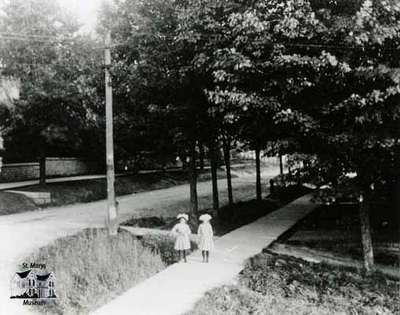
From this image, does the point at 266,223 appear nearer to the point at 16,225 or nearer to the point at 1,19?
the point at 16,225

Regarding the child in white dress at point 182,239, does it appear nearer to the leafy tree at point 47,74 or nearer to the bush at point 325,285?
the bush at point 325,285

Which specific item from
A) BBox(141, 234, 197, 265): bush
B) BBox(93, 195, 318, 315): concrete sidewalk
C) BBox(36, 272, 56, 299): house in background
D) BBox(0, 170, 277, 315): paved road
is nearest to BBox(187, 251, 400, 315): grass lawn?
→ BBox(93, 195, 318, 315): concrete sidewalk

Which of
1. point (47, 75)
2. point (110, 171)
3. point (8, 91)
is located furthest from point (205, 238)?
point (47, 75)

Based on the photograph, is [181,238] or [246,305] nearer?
[246,305]

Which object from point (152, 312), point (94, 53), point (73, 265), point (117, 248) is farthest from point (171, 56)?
point (94, 53)

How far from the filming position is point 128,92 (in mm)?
16391

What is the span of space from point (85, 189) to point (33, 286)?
62.4 feet

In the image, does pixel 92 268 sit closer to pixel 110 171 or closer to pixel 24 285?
pixel 24 285

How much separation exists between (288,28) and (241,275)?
5.37 metres

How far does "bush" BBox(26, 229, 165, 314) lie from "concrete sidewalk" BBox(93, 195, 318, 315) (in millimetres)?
304

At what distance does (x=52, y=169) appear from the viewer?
34.1m

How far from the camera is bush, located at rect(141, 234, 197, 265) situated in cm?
1177

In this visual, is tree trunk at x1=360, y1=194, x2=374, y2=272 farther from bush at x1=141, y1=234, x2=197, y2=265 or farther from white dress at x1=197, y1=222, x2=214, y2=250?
bush at x1=141, y1=234, x2=197, y2=265

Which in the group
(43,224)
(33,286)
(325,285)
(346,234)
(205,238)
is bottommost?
(346,234)
